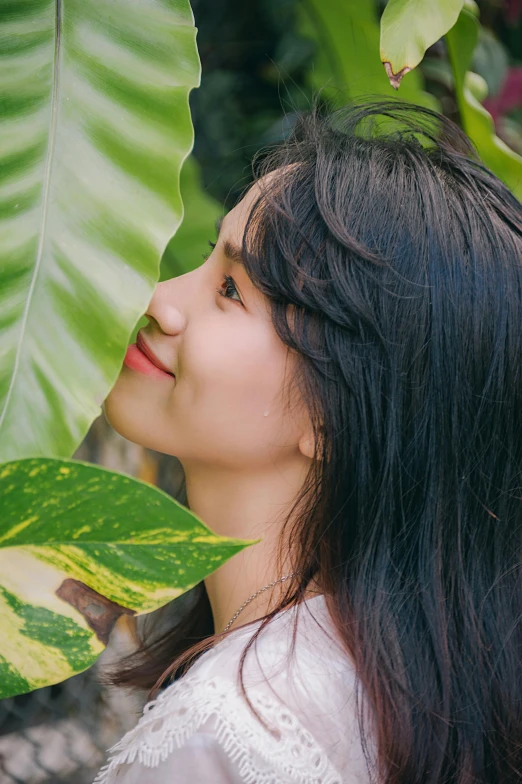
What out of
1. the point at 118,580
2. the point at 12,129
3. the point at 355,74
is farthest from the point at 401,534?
the point at 355,74

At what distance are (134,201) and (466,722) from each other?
582 mm

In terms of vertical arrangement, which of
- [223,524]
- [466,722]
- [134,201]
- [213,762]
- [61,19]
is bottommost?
[466,722]

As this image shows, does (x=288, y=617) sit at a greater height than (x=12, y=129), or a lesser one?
lesser

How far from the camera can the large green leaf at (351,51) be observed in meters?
1.23

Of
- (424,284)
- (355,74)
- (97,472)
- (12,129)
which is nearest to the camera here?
(97,472)

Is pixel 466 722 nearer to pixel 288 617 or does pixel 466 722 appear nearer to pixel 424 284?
pixel 288 617

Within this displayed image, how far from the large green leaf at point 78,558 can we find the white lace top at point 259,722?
0.75ft

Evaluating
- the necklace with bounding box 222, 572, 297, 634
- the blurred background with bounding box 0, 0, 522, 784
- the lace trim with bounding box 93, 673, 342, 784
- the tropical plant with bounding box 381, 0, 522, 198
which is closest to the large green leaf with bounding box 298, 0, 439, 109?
the blurred background with bounding box 0, 0, 522, 784

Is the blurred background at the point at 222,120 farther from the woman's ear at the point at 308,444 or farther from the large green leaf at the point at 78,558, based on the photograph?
the large green leaf at the point at 78,558

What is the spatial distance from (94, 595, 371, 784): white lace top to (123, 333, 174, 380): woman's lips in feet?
0.89

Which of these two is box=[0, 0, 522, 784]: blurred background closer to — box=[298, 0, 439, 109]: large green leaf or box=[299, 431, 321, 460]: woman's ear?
box=[298, 0, 439, 109]: large green leaf

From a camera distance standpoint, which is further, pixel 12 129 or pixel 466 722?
pixel 466 722

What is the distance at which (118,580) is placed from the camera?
50cm

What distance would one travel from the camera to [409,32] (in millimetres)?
731
